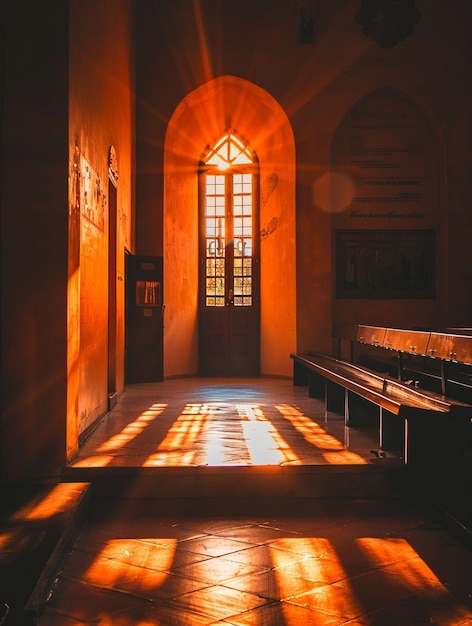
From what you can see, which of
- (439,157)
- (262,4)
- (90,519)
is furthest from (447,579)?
(262,4)

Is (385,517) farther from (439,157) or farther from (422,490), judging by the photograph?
(439,157)

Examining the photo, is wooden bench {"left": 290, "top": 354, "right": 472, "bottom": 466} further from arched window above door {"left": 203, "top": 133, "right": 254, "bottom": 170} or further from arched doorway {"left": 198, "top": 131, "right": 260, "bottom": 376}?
arched window above door {"left": 203, "top": 133, "right": 254, "bottom": 170}

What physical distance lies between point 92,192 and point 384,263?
5.30 metres

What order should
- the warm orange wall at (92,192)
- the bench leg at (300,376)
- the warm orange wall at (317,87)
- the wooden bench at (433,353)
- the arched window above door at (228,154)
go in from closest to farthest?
1. the wooden bench at (433,353)
2. the warm orange wall at (92,192)
3. the bench leg at (300,376)
4. the warm orange wall at (317,87)
5. the arched window above door at (228,154)

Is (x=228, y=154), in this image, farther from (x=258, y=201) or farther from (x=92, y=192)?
(x=92, y=192)

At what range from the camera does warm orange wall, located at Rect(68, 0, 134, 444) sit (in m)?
4.25

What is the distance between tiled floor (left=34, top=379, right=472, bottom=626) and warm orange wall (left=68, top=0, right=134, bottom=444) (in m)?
0.61

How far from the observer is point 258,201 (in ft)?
35.0

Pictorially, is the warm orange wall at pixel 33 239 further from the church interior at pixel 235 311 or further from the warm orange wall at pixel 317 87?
the warm orange wall at pixel 317 87

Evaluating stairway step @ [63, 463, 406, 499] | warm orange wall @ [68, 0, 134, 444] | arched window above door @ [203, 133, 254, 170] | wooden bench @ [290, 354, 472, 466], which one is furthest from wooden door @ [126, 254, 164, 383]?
stairway step @ [63, 463, 406, 499]

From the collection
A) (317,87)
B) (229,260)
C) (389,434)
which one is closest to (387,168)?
(317,87)

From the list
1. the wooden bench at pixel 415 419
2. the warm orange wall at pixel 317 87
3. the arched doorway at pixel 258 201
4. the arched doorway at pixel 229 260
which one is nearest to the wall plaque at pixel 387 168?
the warm orange wall at pixel 317 87

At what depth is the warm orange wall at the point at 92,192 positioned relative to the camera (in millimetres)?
4250

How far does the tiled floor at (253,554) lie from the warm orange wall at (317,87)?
187 inches
